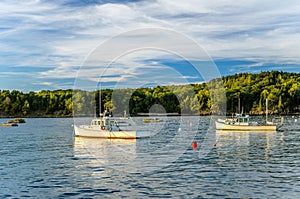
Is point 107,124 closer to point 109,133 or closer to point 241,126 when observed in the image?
point 109,133

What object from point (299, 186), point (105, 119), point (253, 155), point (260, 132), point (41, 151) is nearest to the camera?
point (299, 186)

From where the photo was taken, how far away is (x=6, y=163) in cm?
4434

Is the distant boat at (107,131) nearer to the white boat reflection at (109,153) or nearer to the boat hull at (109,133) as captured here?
the boat hull at (109,133)

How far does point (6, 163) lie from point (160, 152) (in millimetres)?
17475

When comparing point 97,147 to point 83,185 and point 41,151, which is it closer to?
point 41,151

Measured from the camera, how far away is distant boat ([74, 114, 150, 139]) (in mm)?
68812

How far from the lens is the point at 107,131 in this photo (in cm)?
6938

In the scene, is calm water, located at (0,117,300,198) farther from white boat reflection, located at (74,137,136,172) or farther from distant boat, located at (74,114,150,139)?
distant boat, located at (74,114,150,139)

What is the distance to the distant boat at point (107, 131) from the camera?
68812mm

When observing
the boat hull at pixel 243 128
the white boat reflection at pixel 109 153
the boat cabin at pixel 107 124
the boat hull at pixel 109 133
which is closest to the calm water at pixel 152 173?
the white boat reflection at pixel 109 153

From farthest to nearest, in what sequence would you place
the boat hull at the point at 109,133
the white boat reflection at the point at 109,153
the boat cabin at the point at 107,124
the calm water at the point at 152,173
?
the boat cabin at the point at 107,124
the boat hull at the point at 109,133
the white boat reflection at the point at 109,153
the calm water at the point at 152,173

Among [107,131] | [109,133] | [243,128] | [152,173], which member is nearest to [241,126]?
[243,128]

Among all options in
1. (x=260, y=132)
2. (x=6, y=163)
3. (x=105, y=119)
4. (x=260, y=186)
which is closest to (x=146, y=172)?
(x=260, y=186)

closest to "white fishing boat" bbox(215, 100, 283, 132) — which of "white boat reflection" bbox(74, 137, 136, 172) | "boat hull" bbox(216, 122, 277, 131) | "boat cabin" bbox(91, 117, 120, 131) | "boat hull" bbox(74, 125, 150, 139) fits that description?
"boat hull" bbox(216, 122, 277, 131)
